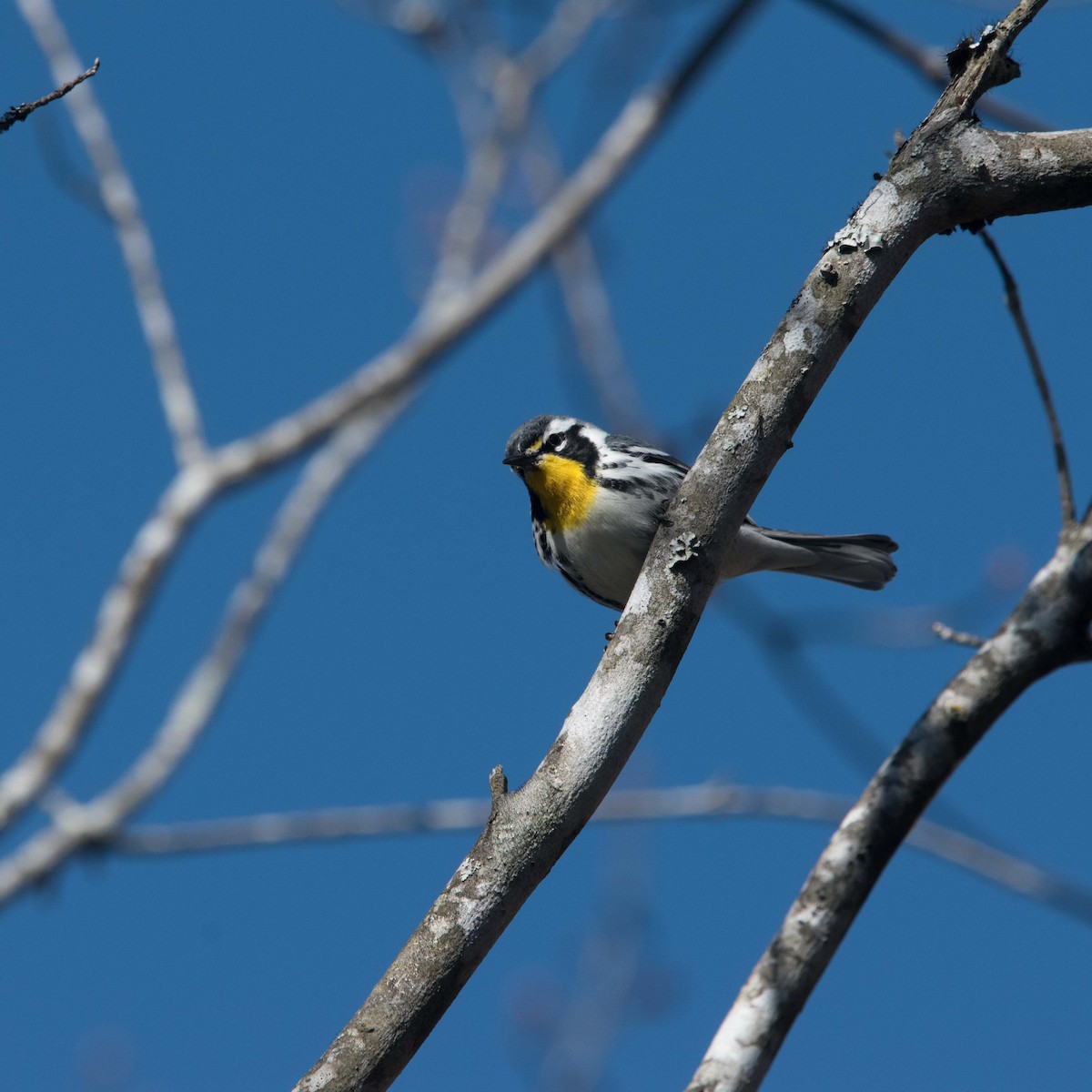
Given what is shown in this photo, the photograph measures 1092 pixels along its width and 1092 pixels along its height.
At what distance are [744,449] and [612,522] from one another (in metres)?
2.52

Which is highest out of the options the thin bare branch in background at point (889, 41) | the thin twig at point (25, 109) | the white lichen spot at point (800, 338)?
the thin bare branch in background at point (889, 41)

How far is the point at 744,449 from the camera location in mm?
3236

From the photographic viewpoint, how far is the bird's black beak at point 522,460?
634 centimetres

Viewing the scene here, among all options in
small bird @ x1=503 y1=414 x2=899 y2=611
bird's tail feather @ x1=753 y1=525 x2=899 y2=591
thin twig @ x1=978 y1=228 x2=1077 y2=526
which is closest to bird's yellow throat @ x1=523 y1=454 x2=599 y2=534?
small bird @ x1=503 y1=414 x2=899 y2=611

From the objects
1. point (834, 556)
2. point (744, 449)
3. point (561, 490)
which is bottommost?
point (744, 449)

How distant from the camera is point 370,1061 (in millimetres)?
2664

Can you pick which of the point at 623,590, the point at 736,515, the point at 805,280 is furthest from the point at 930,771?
the point at 623,590

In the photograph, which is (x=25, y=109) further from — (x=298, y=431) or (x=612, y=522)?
(x=298, y=431)

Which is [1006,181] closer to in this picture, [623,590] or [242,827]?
[623,590]

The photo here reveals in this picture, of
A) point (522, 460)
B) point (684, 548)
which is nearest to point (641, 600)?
point (684, 548)

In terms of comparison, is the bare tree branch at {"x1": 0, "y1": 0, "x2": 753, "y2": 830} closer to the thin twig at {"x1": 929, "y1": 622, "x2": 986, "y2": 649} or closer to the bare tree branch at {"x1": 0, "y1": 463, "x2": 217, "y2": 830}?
the bare tree branch at {"x1": 0, "y1": 463, "x2": 217, "y2": 830}

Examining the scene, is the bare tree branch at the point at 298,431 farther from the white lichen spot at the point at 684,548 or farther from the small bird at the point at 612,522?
the white lichen spot at the point at 684,548

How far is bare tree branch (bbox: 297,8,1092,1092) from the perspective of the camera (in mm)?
2926

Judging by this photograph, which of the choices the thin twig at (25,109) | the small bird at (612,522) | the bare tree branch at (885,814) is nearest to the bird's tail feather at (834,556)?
the small bird at (612,522)
